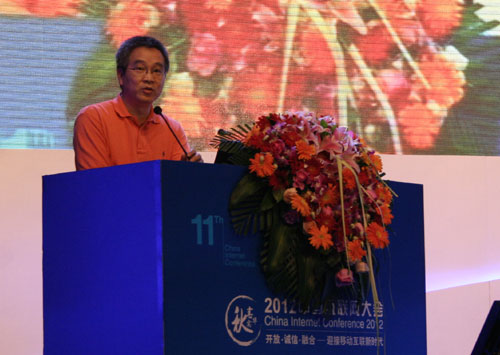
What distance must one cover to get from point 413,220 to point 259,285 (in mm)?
675

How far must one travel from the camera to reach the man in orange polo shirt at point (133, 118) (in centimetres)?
259

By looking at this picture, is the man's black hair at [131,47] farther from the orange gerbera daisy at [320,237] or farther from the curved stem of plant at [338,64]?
the curved stem of plant at [338,64]

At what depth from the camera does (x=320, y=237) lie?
214cm

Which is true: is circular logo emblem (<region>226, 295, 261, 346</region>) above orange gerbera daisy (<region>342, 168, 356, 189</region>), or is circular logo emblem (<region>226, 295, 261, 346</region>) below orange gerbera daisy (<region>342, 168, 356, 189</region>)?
below

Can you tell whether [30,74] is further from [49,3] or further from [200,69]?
[200,69]

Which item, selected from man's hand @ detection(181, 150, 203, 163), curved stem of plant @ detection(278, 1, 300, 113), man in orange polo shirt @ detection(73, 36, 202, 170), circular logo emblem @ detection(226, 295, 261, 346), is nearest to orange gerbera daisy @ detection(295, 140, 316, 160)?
man's hand @ detection(181, 150, 203, 163)

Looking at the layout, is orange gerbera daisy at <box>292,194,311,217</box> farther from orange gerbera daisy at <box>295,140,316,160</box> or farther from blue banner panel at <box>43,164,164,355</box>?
blue banner panel at <box>43,164,164,355</box>

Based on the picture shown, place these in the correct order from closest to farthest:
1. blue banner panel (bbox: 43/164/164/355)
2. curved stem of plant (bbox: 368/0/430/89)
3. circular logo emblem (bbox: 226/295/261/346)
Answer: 1. blue banner panel (bbox: 43/164/164/355)
2. circular logo emblem (bbox: 226/295/261/346)
3. curved stem of plant (bbox: 368/0/430/89)

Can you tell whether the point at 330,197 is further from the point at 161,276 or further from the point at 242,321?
the point at 161,276

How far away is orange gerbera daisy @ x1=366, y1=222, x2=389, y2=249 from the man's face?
33.7 inches

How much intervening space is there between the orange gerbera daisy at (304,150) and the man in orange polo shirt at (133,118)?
21.2 inches

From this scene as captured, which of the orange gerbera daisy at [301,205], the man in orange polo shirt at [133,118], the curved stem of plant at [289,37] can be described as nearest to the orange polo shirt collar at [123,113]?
the man in orange polo shirt at [133,118]

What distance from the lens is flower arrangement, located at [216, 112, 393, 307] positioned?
211cm

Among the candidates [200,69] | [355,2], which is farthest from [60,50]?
[355,2]
